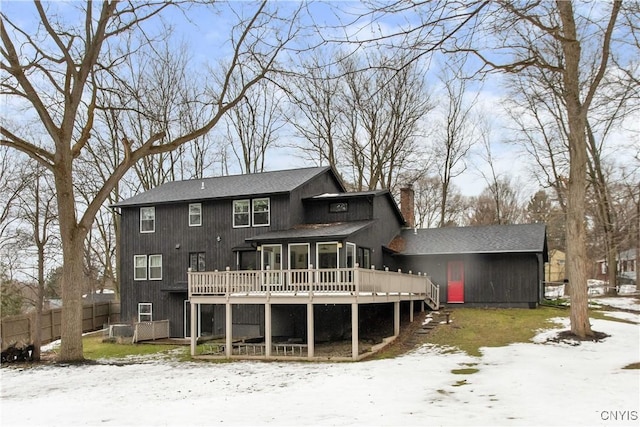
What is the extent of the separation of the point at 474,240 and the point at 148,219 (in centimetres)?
1613

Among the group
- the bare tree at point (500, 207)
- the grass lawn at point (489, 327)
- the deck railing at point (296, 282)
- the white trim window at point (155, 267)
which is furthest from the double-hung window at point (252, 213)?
the bare tree at point (500, 207)

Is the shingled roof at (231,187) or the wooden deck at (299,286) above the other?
the shingled roof at (231,187)

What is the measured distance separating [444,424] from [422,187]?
41.4 m

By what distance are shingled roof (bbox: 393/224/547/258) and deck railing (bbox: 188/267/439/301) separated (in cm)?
585

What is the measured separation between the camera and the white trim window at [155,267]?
27.1m

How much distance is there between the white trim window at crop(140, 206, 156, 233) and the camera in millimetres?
27438

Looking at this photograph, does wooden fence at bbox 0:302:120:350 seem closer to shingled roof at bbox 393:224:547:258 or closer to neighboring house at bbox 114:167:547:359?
neighboring house at bbox 114:167:547:359

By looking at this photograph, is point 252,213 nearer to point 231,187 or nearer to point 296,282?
point 231,187

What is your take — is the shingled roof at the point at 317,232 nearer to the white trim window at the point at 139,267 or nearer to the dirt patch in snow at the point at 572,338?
the white trim window at the point at 139,267

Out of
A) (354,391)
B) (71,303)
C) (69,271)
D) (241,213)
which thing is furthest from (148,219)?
(354,391)

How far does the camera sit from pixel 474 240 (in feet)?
88.1

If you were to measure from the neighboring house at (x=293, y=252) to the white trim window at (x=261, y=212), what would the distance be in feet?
0.15

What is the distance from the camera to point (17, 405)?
1219 cm

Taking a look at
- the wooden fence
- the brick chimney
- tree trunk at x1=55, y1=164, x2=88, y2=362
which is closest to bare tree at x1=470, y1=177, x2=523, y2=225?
the brick chimney
